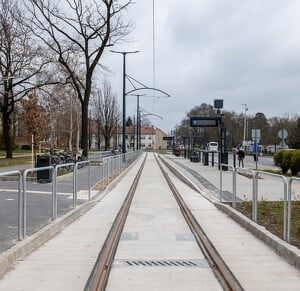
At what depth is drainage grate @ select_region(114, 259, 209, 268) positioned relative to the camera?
7430 millimetres

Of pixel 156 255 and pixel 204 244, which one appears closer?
pixel 156 255

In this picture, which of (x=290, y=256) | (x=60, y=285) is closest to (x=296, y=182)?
(x=290, y=256)

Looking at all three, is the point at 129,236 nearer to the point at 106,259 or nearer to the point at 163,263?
the point at 106,259

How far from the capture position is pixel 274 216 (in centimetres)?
1141

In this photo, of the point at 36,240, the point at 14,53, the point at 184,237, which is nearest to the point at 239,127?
the point at 14,53

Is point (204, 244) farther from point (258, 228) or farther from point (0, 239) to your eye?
point (0, 239)

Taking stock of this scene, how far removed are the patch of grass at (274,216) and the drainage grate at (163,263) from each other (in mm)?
1656

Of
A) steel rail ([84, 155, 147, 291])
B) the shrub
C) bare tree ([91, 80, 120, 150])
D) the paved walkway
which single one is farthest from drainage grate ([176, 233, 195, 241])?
bare tree ([91, 80, 120, 150])

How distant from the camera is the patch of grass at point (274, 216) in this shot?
30.1ft

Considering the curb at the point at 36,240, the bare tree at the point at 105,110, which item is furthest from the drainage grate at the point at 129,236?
the bare tree at the point at 105,110

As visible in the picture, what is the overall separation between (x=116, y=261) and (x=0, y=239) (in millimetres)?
1867

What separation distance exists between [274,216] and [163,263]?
458 centimetres

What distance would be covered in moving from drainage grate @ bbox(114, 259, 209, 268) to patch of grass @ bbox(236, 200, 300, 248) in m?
1.66

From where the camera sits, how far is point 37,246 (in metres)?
8.62
